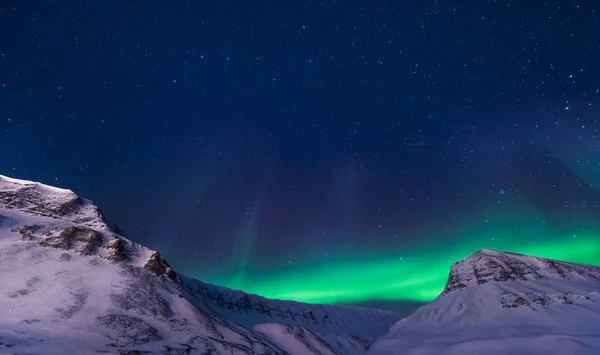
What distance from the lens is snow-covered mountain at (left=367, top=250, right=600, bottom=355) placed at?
320ft

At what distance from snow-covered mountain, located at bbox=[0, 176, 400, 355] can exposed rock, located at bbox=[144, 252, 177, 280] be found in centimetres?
26

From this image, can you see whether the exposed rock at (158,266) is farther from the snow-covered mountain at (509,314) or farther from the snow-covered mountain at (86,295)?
the snow-covered mountain at (509,314)

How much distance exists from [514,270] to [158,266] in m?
166

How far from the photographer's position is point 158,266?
94.8m

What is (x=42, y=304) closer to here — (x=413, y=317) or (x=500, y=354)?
(x=500, y=354)

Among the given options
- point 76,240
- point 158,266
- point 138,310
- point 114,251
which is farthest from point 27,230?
point 138,310

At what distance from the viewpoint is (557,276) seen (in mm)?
170250

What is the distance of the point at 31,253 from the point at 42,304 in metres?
23.9

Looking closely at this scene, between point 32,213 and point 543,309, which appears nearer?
point 32,213

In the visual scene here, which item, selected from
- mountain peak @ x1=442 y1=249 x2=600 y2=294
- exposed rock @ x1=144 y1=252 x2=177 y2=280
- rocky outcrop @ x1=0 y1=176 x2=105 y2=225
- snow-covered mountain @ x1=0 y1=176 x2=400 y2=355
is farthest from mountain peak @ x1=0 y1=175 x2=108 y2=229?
mountain peak @ x1=442 y1=249 x2=600 y2=294

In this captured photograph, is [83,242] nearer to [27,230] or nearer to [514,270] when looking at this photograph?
[27,230]

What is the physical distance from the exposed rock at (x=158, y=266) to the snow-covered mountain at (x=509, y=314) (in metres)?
76.5

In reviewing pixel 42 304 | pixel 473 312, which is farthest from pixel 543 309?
pixel 42 304

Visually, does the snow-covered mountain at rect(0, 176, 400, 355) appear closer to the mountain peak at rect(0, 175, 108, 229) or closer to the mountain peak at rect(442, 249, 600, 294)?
the mountain peak at rect(0, 175, 108, 229)
